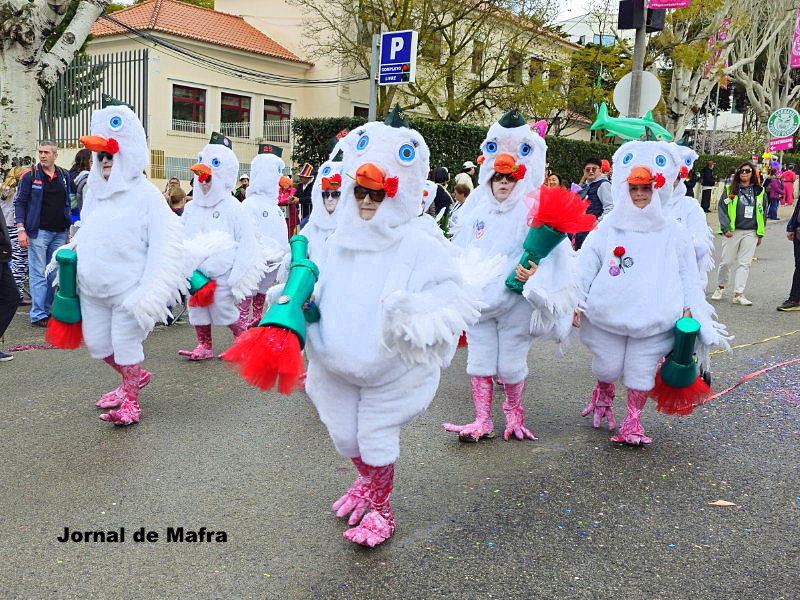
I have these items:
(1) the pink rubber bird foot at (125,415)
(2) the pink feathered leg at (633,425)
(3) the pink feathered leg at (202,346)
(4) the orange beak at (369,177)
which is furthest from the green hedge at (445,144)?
(4) the orange beak at (369,177)

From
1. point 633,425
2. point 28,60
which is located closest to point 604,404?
point 633,425

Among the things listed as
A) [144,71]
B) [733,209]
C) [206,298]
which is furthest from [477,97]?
[206,298]

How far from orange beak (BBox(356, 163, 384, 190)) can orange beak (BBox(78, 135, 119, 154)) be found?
2.50 meters

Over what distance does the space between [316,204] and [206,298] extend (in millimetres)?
1875

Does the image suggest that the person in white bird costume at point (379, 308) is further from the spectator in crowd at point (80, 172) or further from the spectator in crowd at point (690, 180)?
the spectator in crowd at point (80, 172)

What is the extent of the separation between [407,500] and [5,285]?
4.43m

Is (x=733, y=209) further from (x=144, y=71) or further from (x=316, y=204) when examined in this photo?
(x=144, y=71)

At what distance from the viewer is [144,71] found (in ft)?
47.0

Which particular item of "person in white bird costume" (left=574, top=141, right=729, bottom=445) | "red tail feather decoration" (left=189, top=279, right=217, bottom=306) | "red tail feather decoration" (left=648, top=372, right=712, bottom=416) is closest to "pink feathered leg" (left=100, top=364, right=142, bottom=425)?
"red tail feather decoration" (left=189, top=279, right=217, bottom=306)

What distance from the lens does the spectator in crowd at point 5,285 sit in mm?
6508

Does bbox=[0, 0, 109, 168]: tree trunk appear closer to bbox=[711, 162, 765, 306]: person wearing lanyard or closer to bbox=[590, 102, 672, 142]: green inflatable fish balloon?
bbox=[590, 102, 672, 142]: green inflatable fish balloon

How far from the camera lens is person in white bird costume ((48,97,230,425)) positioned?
505 cm

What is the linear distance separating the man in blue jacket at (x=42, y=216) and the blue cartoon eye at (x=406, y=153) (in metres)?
6.14

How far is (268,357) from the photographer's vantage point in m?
3.06
